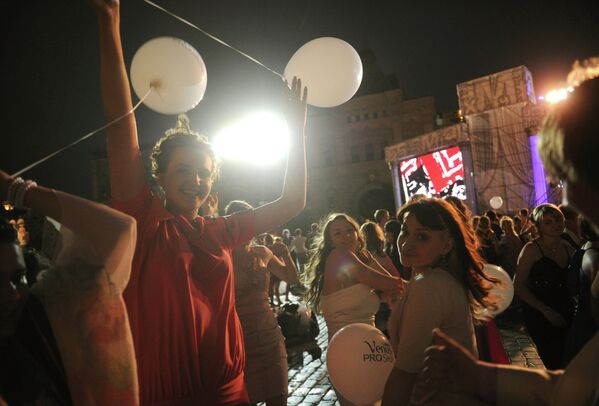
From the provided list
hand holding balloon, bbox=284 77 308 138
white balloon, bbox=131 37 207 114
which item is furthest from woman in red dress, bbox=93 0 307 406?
hand holding balloon, bbox=284 77 308 138

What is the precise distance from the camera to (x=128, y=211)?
62.2 inches

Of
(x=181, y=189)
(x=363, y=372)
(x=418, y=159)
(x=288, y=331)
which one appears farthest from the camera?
(x=418, y=159)

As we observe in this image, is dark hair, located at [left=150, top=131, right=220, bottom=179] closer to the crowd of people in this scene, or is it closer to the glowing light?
the crowd of people

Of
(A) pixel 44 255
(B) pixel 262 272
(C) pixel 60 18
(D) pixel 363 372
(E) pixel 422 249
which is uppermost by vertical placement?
(C) pixel 60 18

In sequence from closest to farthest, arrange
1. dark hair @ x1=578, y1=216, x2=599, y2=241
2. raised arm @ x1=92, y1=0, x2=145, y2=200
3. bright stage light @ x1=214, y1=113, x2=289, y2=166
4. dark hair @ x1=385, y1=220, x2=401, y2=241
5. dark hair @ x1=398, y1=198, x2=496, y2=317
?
raised arm @ x1=92, y1=0, x2=145, y2=200, dark hair @ x1=398, y1=198, x2=496, y2=317, dark hair @ x1=578, y1=216, x2=599, y2=241, bright stage light @ x1=214, y1=113, x2=289, y2=166, dark hair @ x1=385, y1=220, x2=401, y2=241

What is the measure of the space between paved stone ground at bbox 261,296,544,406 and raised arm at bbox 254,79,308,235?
3.38 metres

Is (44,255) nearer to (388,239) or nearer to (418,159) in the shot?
(388,239)

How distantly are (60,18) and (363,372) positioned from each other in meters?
2.48

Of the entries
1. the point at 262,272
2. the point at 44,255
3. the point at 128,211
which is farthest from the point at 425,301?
the point at 262,272

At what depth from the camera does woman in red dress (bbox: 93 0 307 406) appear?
150 centimetres

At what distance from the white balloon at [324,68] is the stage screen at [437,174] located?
15656 millimetres

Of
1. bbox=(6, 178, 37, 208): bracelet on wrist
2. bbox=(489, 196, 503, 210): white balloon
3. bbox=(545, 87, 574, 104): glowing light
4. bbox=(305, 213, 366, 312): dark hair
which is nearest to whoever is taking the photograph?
bbox=(6, 178, 37, 208): bracelet on wrist

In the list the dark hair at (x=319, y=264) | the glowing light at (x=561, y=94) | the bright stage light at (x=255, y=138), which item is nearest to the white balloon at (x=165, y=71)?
the glowing light at (x=561, y=94)

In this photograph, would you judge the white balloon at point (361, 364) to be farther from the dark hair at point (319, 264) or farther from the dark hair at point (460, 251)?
the dark hair at point (319, 264)
